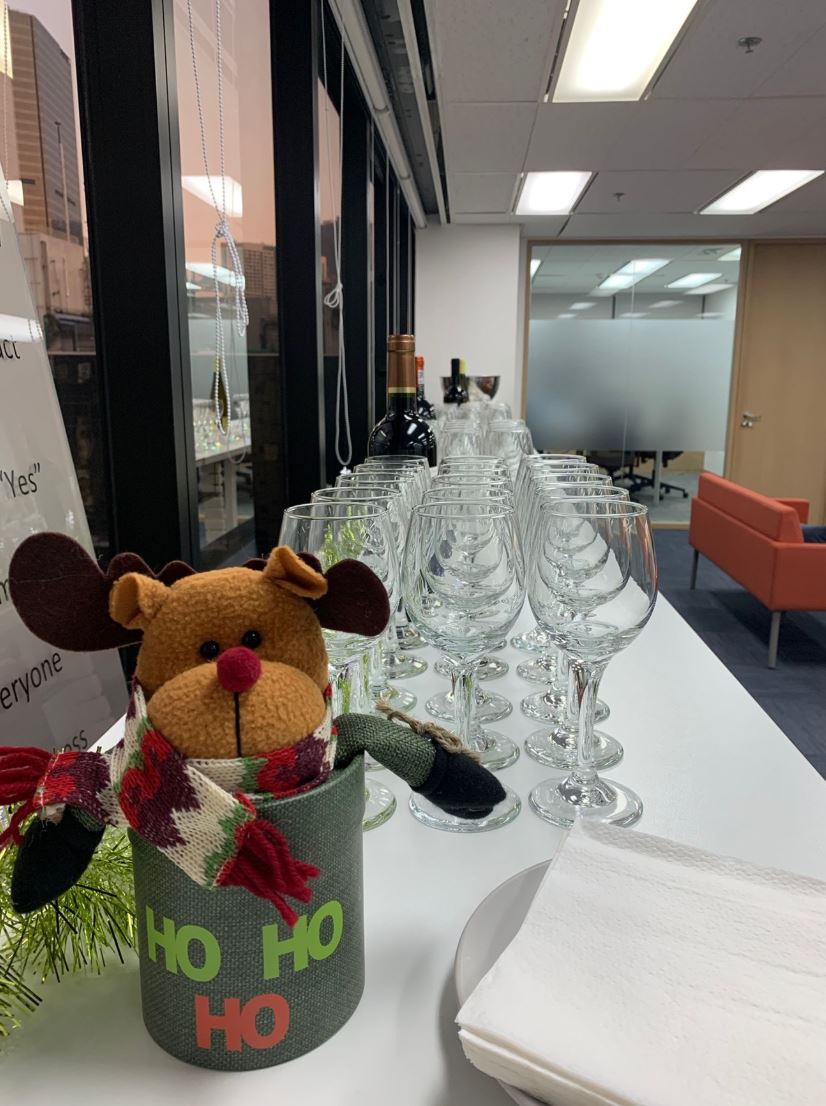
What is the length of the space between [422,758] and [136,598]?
17 cm

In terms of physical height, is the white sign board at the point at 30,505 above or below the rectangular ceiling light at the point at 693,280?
below

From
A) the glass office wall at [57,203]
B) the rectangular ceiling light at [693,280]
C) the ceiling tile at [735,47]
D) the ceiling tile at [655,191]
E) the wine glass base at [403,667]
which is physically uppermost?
the ceiling tile at [655,191]

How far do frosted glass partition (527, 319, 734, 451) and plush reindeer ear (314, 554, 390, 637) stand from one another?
6.09 metres

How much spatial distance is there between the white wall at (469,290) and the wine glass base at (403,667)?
4.68 m

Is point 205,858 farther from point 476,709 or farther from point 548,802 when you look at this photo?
point 476,709

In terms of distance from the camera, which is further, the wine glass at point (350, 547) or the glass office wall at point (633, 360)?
the glass office wall at point (633, 360)

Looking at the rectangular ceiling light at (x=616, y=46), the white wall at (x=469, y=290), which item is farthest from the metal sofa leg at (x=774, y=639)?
the white wall at (x=469, y=290)

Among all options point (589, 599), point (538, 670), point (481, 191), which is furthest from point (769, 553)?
point (589, 599)

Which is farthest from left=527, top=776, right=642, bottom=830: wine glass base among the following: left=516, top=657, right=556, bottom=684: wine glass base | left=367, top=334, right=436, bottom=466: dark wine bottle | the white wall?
the white wall

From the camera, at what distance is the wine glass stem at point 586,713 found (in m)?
0.63

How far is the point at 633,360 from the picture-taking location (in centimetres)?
633

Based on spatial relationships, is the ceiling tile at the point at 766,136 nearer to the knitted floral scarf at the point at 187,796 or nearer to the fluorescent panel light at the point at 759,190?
the fluorescent panel light at the point at 759,190

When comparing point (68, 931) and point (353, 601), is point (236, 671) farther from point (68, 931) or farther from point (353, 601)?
point (68, 931)

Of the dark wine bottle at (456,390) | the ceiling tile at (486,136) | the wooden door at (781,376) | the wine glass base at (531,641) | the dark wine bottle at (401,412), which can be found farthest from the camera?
the wooden door at (781,376)
